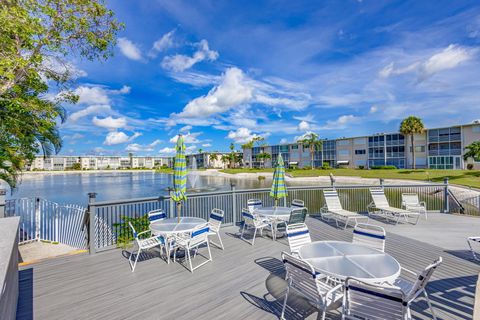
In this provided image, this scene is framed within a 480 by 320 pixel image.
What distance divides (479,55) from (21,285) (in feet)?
70.2

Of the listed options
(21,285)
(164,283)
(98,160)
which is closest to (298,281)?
(164,283)

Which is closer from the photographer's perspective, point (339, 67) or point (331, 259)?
point (331, 259)

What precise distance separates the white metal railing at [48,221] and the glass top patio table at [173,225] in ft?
11.2

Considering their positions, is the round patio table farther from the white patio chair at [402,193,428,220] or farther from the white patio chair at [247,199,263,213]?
the white patio chair at [402,193,428,220]

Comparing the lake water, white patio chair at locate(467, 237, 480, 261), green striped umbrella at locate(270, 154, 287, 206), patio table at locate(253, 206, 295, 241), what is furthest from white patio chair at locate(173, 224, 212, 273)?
the lake water

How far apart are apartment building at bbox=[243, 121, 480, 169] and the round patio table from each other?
45030 mm

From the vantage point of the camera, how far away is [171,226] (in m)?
4.47

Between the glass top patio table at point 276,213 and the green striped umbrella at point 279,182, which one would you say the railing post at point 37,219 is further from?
the green striped umbrella at point 279,182

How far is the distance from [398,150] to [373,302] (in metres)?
51.4

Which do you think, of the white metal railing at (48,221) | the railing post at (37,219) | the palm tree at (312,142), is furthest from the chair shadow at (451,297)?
the palm tree at (312,142)

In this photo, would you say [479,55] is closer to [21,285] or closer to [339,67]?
A: [339,67]

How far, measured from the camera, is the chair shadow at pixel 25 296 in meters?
2.74

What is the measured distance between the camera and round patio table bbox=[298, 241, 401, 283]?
252cm

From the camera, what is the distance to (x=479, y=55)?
12906 mm
